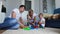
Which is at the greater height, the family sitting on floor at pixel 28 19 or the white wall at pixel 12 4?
the white wall at pixel 12 4

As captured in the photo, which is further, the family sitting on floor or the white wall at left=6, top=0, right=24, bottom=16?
the white wall at left=6, top=0, right=24, bottom=16

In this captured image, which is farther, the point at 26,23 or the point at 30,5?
the point at 30,5


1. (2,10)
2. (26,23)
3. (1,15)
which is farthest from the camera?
(2,10)

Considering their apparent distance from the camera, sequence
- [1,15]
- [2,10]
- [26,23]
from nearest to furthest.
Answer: [26,23], [1,15], [2,10]

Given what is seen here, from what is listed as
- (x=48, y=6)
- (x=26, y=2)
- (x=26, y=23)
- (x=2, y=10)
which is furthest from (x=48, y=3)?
(x=2, y=10)

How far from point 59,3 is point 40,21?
1.07 metres

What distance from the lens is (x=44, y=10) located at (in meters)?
4.32

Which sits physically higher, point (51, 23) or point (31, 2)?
point (31, 2)

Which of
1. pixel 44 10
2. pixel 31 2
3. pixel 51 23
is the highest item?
pixel 31 2

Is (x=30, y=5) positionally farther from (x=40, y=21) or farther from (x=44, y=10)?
(x=40, y=21)

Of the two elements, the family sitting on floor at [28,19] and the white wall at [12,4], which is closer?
the family sitting on floor at [28,19]

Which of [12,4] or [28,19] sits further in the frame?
[12,4]

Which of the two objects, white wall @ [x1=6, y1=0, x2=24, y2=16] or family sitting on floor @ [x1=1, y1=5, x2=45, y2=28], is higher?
white wall @ [x1=6, y1=0, x2=24, y2=16]

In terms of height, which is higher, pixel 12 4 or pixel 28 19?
pixel 12 4
